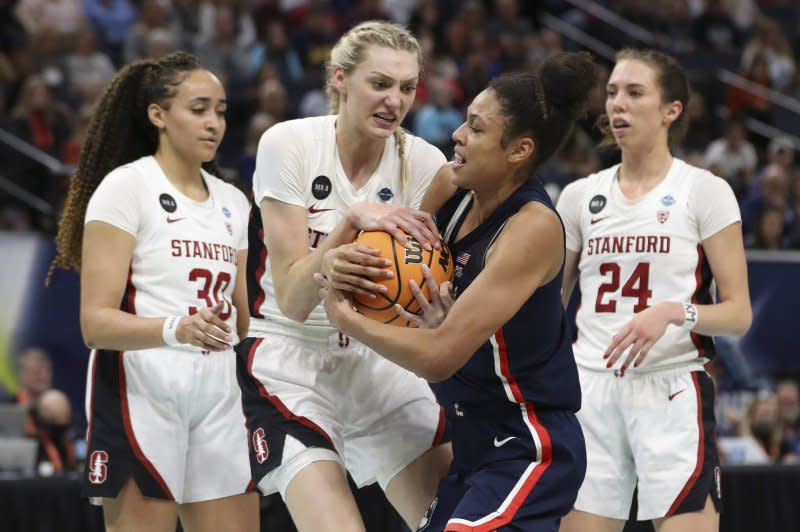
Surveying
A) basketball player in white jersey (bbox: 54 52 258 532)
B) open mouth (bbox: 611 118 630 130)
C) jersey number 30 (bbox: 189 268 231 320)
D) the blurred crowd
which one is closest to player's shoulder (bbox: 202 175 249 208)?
basketball player in white jersey (bbox: 54 52 258 532)

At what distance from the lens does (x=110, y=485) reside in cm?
415

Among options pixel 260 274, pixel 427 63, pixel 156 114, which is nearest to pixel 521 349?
pixel 260 274

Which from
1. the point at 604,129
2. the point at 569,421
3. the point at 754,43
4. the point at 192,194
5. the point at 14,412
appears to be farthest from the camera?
the point at 754,43

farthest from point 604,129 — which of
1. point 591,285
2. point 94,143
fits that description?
point 94,143

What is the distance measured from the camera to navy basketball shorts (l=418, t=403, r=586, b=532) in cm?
327

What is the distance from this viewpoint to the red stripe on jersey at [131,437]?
13.7ft

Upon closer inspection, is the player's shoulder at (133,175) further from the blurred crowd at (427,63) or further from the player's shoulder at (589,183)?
the blurred crowd at (427,63)

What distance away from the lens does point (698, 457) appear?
4.33m

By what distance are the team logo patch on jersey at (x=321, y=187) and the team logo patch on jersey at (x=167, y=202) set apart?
2.72ft

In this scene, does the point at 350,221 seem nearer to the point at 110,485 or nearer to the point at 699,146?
the point at 110,485

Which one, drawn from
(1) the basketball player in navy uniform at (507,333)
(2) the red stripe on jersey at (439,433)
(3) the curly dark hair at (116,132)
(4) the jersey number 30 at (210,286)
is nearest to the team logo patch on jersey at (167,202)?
(4) the jersey number 30 at (210,286)

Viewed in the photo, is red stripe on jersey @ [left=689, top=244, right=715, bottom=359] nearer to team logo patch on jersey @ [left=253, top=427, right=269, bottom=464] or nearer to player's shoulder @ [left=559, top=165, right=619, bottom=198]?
player's shoulder @ [left=559, top=165, right=619, bottom=198]

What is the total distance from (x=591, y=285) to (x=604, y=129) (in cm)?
75

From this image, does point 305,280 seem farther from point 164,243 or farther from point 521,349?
point 164,243
